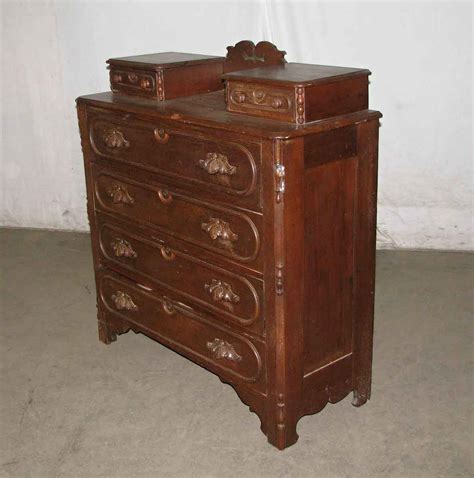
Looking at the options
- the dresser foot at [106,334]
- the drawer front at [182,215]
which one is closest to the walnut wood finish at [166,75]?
the drawer front at [182,215]

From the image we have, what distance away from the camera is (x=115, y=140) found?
314 cm

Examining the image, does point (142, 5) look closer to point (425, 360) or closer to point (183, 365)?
point (183, 365)

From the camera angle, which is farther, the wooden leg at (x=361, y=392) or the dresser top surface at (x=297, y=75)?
the wooden leg at (x=361, y=392)

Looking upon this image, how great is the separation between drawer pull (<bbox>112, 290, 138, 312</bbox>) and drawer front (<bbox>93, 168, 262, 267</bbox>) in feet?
1.29

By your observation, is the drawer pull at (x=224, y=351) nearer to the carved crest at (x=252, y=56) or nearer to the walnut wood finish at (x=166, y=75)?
the walnut wood finish at (x=166, y=75)

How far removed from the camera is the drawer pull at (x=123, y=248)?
3.32 m

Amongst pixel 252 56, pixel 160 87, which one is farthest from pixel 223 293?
pixel 252 56

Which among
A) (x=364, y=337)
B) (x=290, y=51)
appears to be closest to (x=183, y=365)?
(x=364, y=337)

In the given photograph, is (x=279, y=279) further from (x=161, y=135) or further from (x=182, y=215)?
(x=161, y=135)

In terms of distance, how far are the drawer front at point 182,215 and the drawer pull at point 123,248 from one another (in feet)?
0.43

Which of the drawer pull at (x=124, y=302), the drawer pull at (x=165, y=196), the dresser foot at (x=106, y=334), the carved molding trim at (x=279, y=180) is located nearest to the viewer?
the carved molding trim at (x=279, y=180)

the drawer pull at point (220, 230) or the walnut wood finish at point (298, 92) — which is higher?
the walnut wood finish at point (298, 92)

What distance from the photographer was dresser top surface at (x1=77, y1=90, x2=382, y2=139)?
2.45m

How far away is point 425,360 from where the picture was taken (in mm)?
3412
